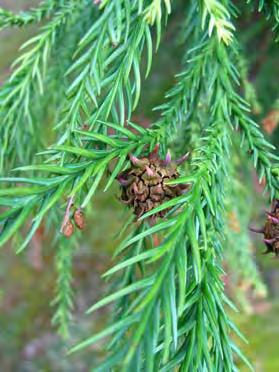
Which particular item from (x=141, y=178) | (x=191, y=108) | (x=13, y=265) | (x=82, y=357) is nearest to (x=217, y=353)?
(x=141, y=178)

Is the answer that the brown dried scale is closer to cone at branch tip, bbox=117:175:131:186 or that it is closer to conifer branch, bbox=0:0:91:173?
cone at branch tip, bbox=117:175:131:186

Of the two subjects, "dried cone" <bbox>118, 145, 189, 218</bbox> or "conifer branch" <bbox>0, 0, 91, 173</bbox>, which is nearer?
"dried cone" <bbox>118, 145, 189, 218</bbox>

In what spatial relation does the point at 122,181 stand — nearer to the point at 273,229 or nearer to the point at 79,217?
the point at 79,217

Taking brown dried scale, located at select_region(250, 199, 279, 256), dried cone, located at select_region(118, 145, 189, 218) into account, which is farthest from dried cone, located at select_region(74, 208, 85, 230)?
brown dried scale, located at select_region(250, 199, 279, 256)

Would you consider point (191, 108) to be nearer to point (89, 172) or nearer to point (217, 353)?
point (89, 172)

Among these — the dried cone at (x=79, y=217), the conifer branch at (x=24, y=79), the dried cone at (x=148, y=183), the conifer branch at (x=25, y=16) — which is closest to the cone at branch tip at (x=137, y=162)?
the dried cone at (x=148, y=183)

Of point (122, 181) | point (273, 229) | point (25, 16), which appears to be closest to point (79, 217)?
point (122, 181)

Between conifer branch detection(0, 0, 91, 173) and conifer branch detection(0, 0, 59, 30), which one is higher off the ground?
conifer branch detection(0, 0, 59, 30)

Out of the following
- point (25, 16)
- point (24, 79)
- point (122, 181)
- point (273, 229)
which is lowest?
point (273, 229)
